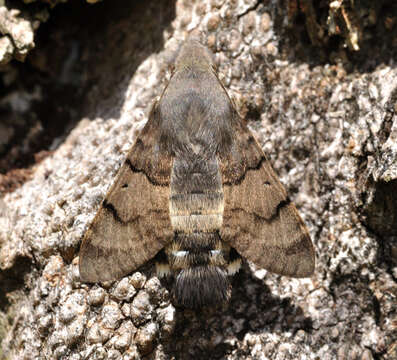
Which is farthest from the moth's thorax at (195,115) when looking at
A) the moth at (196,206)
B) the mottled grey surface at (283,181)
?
the mottled grey surface at (283,181)

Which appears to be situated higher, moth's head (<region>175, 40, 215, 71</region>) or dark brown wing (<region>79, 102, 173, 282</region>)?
moth's head (<region>175, 40, 215, 71</region>)

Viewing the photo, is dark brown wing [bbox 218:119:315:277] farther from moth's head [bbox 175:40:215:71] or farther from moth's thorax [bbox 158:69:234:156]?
moth's head [bbox 175:40:215:71]

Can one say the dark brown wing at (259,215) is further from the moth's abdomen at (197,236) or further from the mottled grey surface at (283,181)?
the mottled grey surface at (283,181)

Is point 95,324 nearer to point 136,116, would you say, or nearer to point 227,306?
point 227,306

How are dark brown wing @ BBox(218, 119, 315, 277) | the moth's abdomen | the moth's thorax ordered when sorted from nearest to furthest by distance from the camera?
the moth's abdomen → dark brown wing @ BBox(218, 119, 315, 277) → the moth's thorax

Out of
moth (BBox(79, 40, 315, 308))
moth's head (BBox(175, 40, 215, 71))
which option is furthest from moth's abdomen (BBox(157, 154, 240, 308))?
→ moth's head (BBox(175, 40, 215, 71))

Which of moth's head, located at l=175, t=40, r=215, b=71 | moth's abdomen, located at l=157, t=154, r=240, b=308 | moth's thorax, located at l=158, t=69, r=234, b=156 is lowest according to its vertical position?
moth's abdomen, located at l=157, t=154, r=240, b=308
